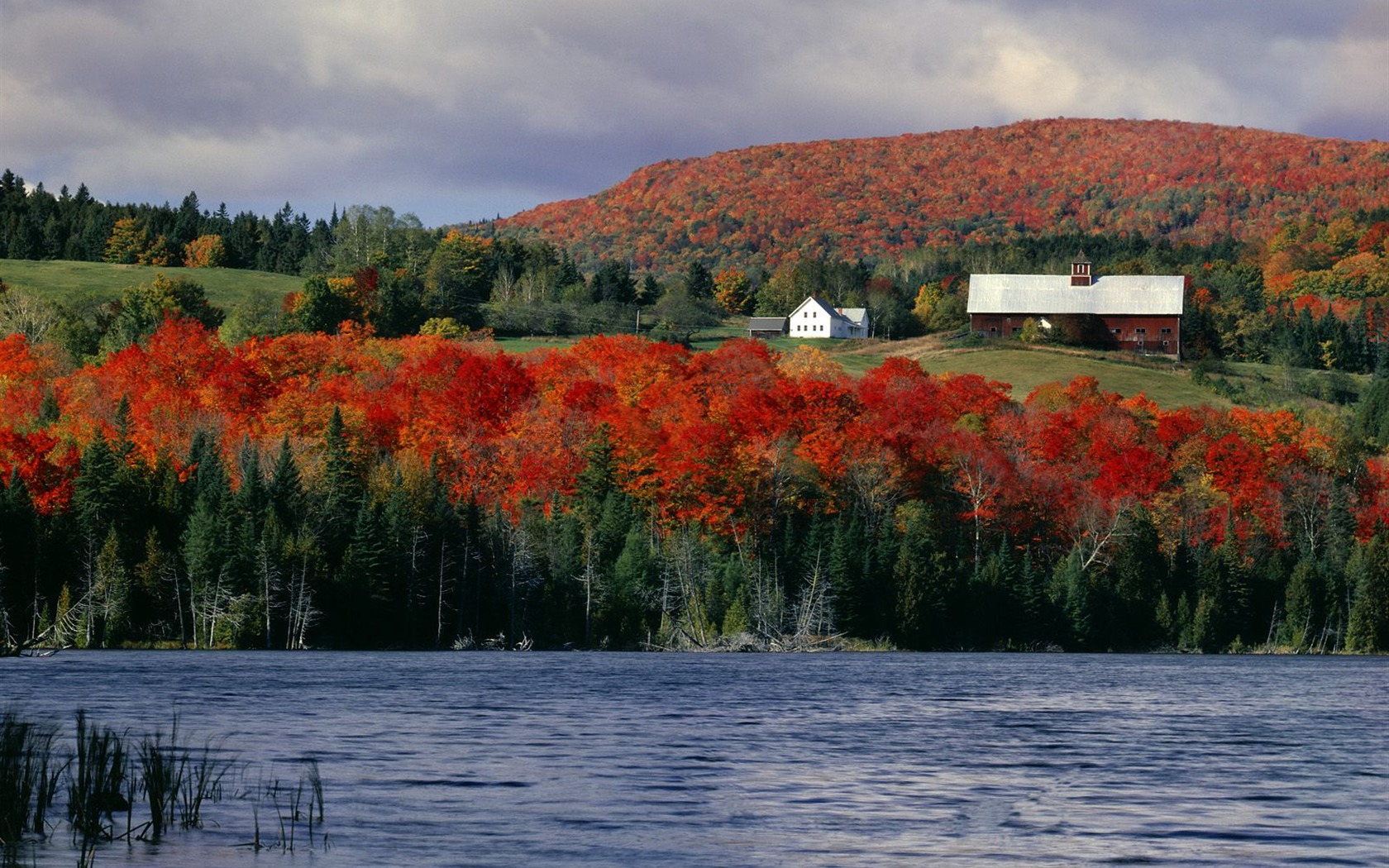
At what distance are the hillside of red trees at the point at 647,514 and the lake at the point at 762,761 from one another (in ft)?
62.1

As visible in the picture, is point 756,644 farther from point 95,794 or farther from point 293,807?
point 95,794

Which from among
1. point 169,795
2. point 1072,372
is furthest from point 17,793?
point 1072,372

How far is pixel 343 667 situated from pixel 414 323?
126m

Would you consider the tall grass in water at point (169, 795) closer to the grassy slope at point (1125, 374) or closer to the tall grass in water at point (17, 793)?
the tall grass in water at point (17, 793)

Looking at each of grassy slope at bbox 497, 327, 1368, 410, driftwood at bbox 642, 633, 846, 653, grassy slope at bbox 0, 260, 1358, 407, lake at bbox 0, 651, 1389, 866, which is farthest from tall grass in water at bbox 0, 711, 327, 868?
grassy slope at bbox 497, 327, 1368, 410

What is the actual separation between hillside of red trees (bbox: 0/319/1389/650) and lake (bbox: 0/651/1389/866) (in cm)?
1892

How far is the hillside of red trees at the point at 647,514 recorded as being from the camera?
313ft

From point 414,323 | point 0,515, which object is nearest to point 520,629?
point 0,515

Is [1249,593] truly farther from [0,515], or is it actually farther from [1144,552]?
[0,515]

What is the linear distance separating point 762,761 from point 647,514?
71.1m

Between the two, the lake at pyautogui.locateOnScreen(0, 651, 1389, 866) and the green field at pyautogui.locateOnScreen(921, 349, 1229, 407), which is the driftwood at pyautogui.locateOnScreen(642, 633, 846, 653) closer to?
the lake at pyautogui.locateOnScreen(0, 651, 1389, 866)

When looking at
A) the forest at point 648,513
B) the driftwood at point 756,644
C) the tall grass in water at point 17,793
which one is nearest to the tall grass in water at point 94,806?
the tall grass in water at point 17,793

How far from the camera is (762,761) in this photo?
41.6 metres

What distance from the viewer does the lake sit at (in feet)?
92.5
